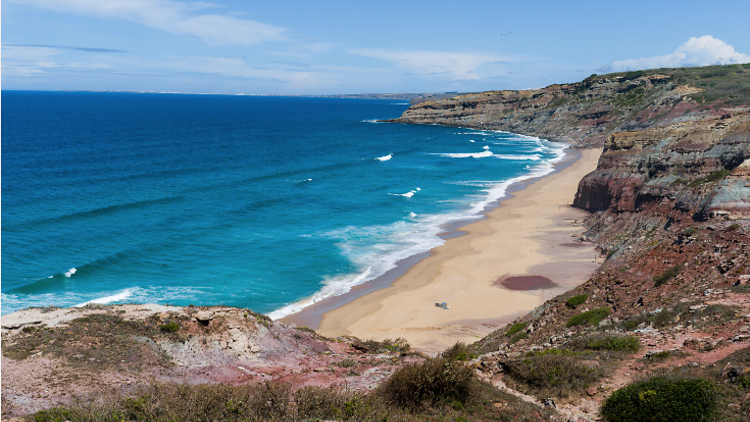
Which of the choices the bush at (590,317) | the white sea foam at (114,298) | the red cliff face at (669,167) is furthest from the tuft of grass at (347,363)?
the red cliff face at (669,167)

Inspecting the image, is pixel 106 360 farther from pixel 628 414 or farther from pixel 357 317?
pixel 357 317

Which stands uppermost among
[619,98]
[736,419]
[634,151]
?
[619,98]

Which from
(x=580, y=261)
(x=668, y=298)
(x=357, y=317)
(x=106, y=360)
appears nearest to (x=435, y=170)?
(x=580, y=261)

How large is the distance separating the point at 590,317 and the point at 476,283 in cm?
1375

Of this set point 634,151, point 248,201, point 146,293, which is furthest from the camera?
point 248,201

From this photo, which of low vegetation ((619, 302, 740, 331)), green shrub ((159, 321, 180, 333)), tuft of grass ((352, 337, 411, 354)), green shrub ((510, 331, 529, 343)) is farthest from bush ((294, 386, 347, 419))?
low vegetation ((619, 302, 740, 331))

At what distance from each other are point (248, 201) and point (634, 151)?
127 ft

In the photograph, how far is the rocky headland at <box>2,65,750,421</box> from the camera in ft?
33.2

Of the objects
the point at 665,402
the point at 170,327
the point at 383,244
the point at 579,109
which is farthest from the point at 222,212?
the point at 579,109

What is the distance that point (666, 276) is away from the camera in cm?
1900

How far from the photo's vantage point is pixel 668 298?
1728cm

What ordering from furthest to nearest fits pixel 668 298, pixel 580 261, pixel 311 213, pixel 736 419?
pixel 311 213
pixel 580 261
pixel 668 298
pixel 736 419

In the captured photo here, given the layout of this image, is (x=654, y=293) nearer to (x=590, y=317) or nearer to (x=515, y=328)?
(x=590, y=317)

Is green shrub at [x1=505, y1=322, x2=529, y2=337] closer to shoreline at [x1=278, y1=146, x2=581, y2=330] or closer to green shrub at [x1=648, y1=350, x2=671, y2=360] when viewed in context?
green shrub at [x1=648, y1=350, x2=671, y2=360]
